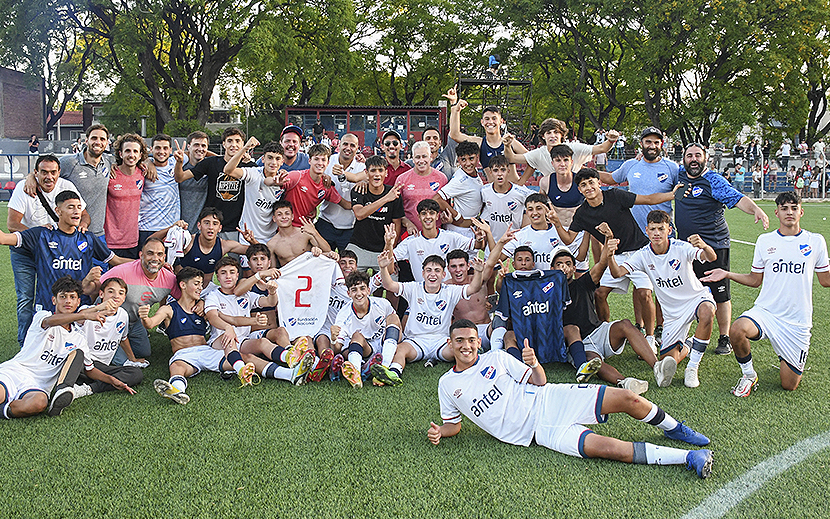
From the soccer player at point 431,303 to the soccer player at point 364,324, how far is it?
19cm

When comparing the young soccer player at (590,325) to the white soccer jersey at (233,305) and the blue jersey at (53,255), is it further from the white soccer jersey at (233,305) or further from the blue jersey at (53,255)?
the blue jersey at (53,255)

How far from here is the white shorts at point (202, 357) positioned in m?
6.01

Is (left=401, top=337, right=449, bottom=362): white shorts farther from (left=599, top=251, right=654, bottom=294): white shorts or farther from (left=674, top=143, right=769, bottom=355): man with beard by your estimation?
(left=674, top=143, right=769, bottom=355): man with beard

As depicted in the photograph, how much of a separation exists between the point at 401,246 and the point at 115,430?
11.5 ft

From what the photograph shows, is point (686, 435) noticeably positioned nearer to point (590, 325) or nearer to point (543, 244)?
point (590, 325)

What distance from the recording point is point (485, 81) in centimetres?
3191

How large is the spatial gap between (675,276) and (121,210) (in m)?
5.69

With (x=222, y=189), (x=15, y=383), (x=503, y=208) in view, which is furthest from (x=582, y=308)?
(x=15, y=383)

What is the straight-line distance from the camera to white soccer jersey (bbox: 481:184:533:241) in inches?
291

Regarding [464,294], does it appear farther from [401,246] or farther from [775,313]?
[775,313]

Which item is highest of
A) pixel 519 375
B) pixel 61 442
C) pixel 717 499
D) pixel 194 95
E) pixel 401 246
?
pixel 194 95

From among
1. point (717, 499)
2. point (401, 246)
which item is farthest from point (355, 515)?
point (401, 246)

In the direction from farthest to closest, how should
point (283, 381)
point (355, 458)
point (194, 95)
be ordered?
1. point (194, 95)
2. point (283, 381)
3. point (355, 458)

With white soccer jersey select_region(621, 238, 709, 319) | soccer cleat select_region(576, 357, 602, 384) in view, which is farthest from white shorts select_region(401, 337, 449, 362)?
white soccer jersey select_region(621, 238, 709, 319)
